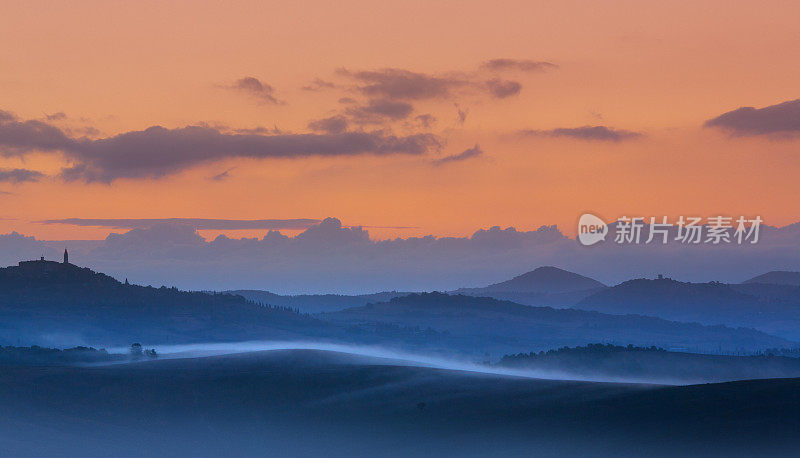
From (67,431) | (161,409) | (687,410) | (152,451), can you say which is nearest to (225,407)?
(161,409)

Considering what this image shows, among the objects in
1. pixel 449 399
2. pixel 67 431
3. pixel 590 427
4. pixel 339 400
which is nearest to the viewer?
pixel 590 427

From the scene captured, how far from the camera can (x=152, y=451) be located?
239 feet

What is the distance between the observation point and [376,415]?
8625 cm

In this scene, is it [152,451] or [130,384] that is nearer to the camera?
[152,451]

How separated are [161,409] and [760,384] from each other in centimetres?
5318

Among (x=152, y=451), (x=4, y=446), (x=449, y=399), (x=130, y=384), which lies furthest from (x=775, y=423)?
(x=130, y=384)

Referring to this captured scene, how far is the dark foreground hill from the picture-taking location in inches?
2544

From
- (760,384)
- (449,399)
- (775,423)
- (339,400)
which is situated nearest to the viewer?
(775,423)

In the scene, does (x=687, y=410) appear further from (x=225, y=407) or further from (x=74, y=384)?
(x=74, y=384)

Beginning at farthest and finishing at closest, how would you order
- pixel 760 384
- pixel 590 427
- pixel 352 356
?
pixel 352 356
pixel 760 384
pixel 590 427

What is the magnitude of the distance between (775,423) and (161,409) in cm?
5667

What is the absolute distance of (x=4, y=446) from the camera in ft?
237

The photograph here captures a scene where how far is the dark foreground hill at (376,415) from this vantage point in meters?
64.6

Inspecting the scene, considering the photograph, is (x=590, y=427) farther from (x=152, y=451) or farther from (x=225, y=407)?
(x=225, y=407)
